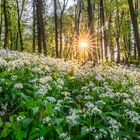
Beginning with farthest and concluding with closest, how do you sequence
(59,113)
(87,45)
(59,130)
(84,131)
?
(87,45)
(59,113)
(84,131)
(59,130)

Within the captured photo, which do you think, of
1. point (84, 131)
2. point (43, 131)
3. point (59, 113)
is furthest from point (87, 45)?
point (43, 131)

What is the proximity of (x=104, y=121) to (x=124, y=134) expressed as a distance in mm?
465

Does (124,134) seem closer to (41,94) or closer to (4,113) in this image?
(41,94)

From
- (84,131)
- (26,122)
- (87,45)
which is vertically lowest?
(84,131)

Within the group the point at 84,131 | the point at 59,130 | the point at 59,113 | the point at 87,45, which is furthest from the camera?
the point at 87,45

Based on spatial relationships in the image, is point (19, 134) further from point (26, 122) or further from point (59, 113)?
point (59, 113)

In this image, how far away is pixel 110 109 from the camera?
7070 mm

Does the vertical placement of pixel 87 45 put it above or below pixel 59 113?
above

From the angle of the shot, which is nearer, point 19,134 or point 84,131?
point 19,134

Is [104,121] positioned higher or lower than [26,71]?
lower

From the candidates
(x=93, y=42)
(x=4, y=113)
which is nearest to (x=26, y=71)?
(x=4, y=113)

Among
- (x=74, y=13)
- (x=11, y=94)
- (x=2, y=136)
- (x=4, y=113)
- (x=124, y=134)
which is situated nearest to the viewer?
(x=2, y=136)

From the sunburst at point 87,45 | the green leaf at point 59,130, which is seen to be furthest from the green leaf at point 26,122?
the sunburst at point 87,45

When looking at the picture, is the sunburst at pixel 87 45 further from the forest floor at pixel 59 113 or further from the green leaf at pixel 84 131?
the green leaf at pixel 84 131
